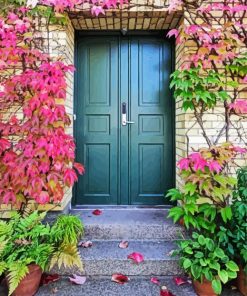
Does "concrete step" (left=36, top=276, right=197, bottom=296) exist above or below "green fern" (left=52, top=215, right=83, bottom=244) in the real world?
below

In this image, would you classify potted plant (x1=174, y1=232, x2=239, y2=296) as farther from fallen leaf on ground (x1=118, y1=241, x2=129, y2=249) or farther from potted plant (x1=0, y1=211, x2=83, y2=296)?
potted plant (x1=0, y1=211, x2=83, y2=296)

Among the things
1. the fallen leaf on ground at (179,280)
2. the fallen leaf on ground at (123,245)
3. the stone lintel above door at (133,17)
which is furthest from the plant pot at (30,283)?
the stone lintel above door at (133,17)

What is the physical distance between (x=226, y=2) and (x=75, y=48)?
1581mm

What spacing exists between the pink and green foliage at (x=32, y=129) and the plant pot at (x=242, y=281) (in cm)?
149

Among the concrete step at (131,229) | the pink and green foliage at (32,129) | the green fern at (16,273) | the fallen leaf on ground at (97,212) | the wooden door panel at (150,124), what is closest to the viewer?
the green fern at (16,273)

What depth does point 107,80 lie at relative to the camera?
3.17 meters

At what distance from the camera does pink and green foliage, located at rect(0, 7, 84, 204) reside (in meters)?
2.34

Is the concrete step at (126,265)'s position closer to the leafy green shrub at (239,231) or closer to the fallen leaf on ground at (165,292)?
the fallen leaf on ground at (165,292)

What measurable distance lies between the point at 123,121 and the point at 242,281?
1.87m

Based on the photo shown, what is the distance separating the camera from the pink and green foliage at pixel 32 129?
7.68 ft

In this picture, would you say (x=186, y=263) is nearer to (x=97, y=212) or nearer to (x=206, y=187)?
(x=206, y=187)

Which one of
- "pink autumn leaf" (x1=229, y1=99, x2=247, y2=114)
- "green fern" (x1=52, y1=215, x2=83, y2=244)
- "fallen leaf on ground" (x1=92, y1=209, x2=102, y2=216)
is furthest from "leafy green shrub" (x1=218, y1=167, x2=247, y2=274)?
"fallen leaf on ground" (x1=92, y1=209, x2=102, y2=216)

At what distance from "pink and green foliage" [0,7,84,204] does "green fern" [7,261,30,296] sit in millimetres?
542

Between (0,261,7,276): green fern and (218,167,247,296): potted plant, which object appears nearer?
(0,261,7,276): green fern
